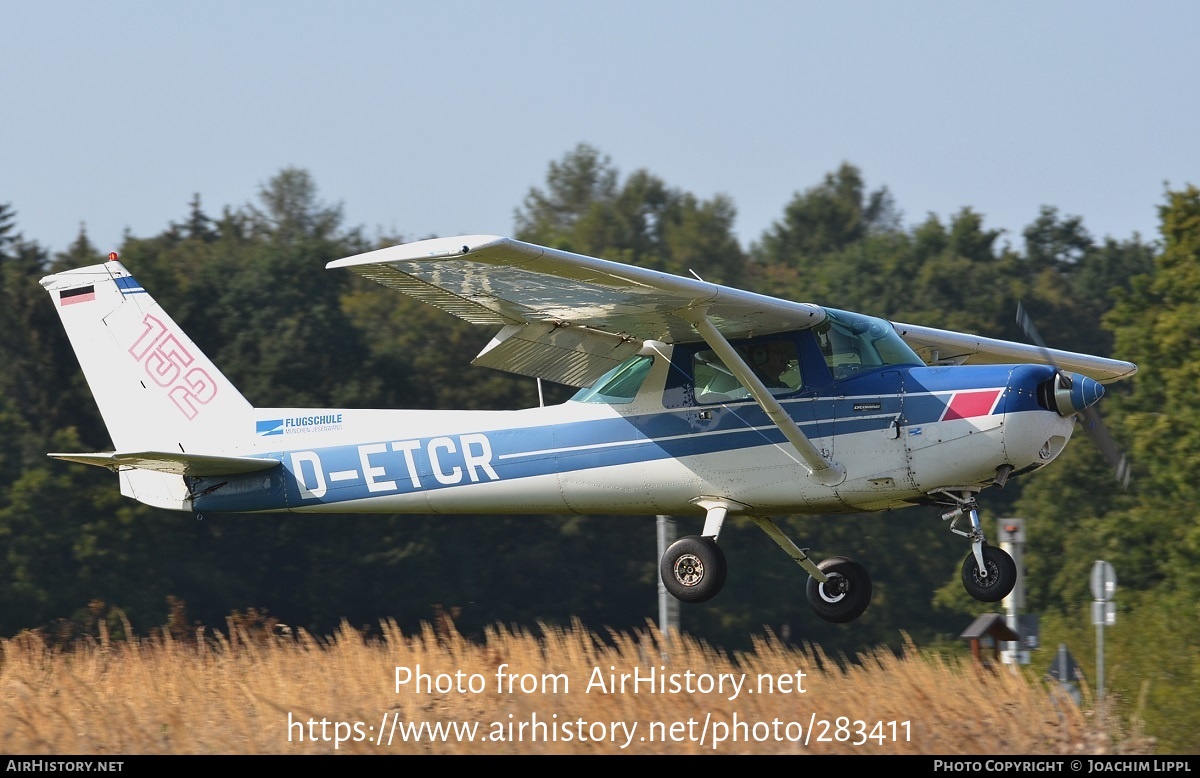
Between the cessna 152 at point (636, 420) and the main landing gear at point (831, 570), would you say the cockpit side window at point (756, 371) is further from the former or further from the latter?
the main landing gear at point (831, 570)

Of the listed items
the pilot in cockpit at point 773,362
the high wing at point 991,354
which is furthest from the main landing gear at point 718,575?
the high wing at point 991,354

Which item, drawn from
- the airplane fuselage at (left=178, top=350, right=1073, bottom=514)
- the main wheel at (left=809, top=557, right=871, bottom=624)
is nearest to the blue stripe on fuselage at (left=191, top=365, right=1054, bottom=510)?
the airplane fuselage at (left=178, top=350, right=1073, bottom=514)

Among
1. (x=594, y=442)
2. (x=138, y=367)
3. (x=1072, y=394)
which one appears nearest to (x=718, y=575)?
(x=594, y=442)

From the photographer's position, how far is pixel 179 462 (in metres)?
12.4

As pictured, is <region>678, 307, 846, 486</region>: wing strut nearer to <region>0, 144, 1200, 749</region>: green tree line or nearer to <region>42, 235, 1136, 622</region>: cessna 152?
<region>42, 235, 1136, 622</region>: cessna 152

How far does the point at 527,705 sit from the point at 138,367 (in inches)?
208

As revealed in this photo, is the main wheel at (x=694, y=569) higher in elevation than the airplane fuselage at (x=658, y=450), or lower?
lower

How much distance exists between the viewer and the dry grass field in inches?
394

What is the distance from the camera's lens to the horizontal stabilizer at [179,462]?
1192 centimetres

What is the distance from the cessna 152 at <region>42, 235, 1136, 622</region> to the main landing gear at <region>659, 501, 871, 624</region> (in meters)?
0.02

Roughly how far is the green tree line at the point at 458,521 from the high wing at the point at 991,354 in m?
15.2

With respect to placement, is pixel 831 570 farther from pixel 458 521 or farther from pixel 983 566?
pixel 458 521

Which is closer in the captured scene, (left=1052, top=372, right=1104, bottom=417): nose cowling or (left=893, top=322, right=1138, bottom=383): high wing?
(left=1052, top=372, right=1104, bottom=417): nose cowling

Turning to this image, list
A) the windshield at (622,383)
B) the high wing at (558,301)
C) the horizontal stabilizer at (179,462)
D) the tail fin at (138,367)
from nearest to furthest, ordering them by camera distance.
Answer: the high wing at (558,301)
the horizontal stabilizer at (179,462)
the windshield at (622,383)
the tail fin at (138,367)
